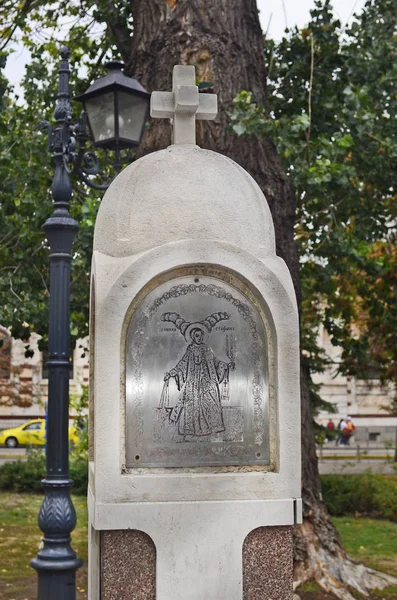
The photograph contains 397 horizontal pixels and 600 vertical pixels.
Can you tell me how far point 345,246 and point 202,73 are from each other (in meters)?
3.38

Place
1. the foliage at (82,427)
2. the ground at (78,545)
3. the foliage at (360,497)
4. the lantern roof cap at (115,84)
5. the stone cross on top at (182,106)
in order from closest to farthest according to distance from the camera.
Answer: the stone cross on top at (182,106), the lantern roof cap at (115,84), the ground at (78,545), the foliage at (360,497), the foliage at (82,427)

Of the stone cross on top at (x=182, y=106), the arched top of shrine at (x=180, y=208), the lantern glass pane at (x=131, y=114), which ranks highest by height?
the lantern glass pane at (x=131, y=114)

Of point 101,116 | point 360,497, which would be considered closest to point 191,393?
Answer: point 101,116

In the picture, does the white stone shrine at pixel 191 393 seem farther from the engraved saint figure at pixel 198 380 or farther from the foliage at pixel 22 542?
the foliage at pixel 22 542

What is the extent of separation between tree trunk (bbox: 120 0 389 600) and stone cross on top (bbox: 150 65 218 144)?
442cm

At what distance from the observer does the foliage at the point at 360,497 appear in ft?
59.7

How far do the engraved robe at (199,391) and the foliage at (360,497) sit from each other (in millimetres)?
12986

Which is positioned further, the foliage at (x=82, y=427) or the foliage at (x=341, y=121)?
the foliage at (x=82, y=427)

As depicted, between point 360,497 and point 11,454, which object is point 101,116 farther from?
point 11,454

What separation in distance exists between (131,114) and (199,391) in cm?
375

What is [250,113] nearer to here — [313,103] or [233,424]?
[313,103]

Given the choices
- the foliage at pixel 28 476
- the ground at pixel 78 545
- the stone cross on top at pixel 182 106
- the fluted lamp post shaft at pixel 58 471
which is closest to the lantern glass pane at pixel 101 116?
the fluted lamp post shaft at pixel 58 471

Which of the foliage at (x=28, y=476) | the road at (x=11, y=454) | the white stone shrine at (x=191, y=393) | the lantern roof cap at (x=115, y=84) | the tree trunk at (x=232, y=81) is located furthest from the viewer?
the road at (x=11, y=454)

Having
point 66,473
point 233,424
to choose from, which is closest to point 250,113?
point 66,473
